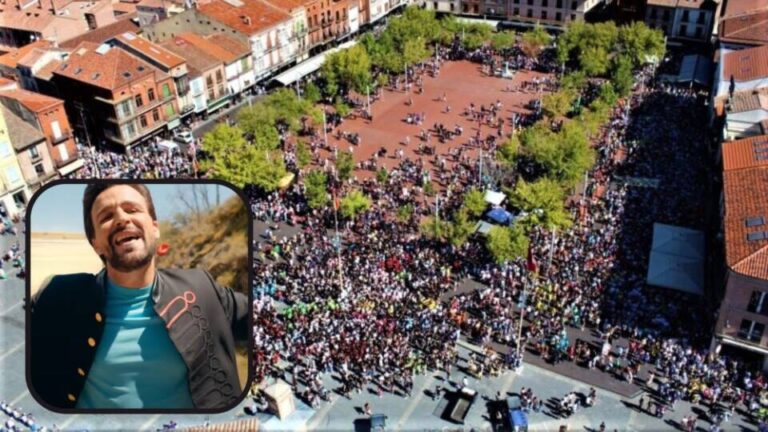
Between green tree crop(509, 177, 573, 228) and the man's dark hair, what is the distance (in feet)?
134

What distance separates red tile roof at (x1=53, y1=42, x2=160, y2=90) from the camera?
59.7 metres

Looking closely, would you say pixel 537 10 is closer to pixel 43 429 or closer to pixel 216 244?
pixel 43 429

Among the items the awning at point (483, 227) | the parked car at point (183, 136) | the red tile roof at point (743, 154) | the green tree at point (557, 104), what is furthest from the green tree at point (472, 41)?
the awning at point (483, 227)

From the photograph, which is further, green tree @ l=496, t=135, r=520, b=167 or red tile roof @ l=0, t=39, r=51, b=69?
red tile roof @ l=0, t=39, r=51, b=69

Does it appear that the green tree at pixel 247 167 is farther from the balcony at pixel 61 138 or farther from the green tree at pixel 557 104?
the green tree at pixel 557 104

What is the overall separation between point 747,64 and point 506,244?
33.1m

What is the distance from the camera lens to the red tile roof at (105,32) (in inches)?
2872

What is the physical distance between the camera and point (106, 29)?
76.5 meters

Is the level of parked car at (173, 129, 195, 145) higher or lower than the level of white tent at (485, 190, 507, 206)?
lower

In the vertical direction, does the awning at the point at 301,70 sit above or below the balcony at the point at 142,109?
below

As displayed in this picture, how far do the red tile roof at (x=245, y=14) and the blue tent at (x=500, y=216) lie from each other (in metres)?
38.5

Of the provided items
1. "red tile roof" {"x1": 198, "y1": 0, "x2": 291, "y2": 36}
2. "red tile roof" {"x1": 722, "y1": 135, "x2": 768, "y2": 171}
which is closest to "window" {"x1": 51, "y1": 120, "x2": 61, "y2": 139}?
"red tile roof" {"x1": 198, "y1": 0, "x2": 291, "y2": 36}

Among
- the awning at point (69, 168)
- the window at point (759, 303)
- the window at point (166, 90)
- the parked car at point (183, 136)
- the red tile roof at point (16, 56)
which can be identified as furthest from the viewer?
the red tile roof at point (16, 56)

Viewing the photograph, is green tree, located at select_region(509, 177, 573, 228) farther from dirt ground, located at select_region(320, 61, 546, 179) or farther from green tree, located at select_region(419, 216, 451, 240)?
dirt ground, located at select_region(320, 61, 546, 179)
